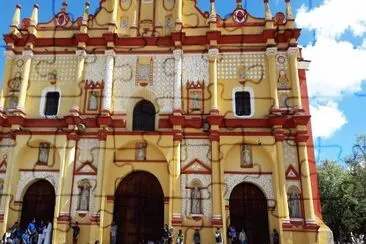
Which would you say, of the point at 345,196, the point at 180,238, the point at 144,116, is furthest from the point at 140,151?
the point at 345,196

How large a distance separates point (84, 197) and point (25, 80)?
6.84m

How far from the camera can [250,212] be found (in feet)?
57.7

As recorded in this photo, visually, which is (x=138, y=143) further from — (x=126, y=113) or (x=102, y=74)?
(x=102, y=74)

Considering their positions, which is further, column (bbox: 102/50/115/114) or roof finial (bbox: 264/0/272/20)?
roof finial (bbox: 264/0/272/20)

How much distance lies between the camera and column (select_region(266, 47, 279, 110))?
61.4 feet

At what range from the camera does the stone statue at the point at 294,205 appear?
56.6 feet

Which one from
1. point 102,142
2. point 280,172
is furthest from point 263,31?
point 102,142

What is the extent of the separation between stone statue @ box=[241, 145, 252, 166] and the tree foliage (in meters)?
11.1

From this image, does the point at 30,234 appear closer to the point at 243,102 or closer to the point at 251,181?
the point at 251,181

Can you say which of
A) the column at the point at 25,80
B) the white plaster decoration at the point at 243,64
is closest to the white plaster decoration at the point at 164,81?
the white plaster decoration at the point at 243,64

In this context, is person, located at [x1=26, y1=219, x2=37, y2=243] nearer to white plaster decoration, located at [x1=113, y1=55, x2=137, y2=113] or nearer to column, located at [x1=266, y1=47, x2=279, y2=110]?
white plaster decoration, located at [x1=113, y1=55, x2=137, y2=113]

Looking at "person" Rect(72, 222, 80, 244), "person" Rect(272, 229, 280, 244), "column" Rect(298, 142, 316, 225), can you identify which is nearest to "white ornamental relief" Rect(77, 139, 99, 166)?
"person" Rect(72, 222, 80, 244)

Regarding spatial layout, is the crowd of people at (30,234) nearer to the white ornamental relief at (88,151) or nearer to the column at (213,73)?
the white ornamental relief at (88,151)

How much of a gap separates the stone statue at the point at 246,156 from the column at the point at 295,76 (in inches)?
124
